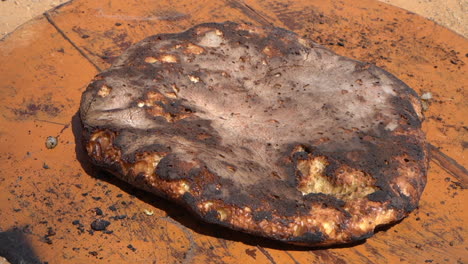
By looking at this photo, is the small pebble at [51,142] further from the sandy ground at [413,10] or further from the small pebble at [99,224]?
the sandy ground at [413,10]

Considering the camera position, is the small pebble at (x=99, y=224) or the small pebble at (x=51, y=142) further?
the small pebble at (x=51, y=142)

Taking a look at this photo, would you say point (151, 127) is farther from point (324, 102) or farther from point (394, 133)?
point (394, 133)

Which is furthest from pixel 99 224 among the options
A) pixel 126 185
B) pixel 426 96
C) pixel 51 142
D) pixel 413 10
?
pixel 413 10

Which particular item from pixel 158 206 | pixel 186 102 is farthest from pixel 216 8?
pixel 158 206

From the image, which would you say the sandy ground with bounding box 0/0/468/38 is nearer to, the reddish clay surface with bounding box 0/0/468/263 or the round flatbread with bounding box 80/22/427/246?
the reddish clay surface with bounding box 0/0/468/263

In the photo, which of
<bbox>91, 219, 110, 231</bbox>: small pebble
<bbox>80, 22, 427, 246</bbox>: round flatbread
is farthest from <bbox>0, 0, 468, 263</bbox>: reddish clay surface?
<bbox>80, 22, 427, 246</bbox>: round flatbread

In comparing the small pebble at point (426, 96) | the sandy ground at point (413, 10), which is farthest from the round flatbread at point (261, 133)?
the sandy ground at point (413, 10)
